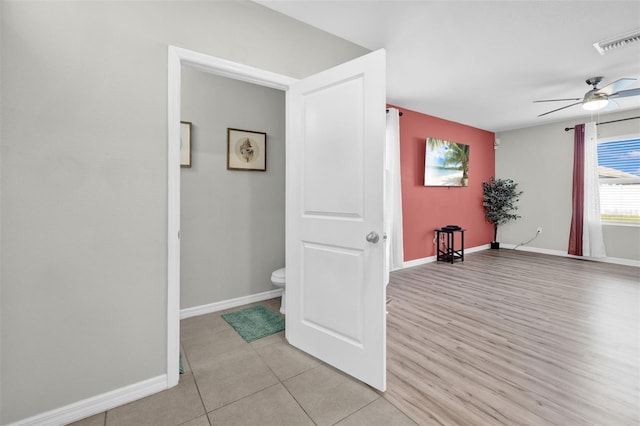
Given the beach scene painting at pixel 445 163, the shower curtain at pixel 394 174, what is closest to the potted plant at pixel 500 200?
the beach scene painting at pixel 445 163

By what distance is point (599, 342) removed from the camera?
2293mm

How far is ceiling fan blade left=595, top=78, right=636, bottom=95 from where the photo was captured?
9.92ft

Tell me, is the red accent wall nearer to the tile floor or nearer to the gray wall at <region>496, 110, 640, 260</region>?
the gray wall at <region>496, 110, 640, 260</region>

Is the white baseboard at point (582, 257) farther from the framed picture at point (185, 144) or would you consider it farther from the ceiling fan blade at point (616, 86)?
the framed picture at point (185, 144)

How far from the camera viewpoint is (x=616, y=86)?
317cm

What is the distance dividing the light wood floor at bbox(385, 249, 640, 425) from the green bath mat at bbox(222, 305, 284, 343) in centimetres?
104

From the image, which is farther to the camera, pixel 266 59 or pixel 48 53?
pixel 266 59

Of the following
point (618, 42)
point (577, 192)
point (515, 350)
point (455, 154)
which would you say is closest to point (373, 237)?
point (515, 350)

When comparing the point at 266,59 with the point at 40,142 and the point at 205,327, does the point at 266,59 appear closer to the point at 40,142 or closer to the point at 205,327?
the point at 40,142

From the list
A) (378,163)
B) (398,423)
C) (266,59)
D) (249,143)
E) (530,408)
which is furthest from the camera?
(249,143)

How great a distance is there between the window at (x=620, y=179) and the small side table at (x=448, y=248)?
8.68 ft

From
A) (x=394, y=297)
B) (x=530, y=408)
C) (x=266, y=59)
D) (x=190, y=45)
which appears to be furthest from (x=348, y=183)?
(x=394, y=297)

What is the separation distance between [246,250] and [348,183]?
180 cm

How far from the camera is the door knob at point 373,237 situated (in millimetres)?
1684
